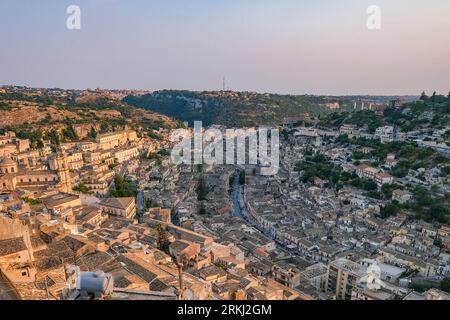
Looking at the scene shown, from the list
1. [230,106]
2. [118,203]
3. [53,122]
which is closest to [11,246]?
[118,203]

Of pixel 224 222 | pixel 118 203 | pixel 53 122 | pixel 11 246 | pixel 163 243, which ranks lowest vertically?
pixel 224 222

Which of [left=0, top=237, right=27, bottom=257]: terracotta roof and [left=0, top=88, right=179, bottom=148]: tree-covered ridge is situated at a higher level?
[left=0, top=88, right=179, bottom=148]: tree-covered ridge

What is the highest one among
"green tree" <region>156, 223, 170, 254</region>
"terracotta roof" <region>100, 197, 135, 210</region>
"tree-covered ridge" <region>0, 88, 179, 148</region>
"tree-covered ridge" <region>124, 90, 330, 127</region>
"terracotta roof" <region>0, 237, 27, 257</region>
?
"tree-covered ridge" <region>124, 90, 330, 127</region>

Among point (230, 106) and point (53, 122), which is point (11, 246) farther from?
point (230, 106)

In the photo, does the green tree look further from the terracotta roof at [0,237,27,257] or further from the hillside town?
the terracotta roof at [0,237,27,257]

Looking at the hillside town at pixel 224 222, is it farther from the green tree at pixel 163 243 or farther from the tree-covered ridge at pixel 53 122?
the tree-covered ridge at pixel 53 122

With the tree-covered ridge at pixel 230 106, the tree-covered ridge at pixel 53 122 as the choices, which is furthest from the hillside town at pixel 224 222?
the tree-covered ridge at pixel 230 106

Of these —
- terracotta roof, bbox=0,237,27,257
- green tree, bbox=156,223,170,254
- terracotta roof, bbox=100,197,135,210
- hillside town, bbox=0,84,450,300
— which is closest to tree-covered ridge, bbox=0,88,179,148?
hillside town, bbox=0,84,450,300
